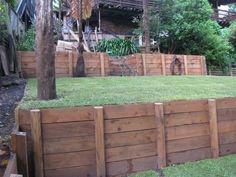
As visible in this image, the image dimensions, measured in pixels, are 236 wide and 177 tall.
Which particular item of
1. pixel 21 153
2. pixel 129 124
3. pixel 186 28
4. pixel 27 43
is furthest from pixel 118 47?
pixel 21 153

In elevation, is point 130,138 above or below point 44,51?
below

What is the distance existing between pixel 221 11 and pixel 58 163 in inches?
1144

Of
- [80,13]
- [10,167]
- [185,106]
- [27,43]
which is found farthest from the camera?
[27,43]

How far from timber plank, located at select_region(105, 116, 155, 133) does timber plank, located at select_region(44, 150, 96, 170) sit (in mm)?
451

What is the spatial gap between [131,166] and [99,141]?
2.22ft

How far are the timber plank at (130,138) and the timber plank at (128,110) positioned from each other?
27cm

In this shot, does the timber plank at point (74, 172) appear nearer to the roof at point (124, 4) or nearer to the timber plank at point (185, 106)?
the timber plank at point (185, 106)

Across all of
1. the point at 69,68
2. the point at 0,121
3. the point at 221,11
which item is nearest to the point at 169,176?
the point at 0,121

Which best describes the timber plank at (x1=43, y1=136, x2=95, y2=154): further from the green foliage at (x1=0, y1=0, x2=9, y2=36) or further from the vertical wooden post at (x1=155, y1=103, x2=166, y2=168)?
the green foliage at (x1=0, y1=0, x2=9, y2=36)

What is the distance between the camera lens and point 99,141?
5105mm

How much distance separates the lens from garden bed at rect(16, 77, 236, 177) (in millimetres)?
4887

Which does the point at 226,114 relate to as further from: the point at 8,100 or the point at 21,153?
the point at 8,100

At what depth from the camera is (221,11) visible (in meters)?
31.0

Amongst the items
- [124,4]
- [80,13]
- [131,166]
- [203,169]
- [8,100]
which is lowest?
[203,169]
